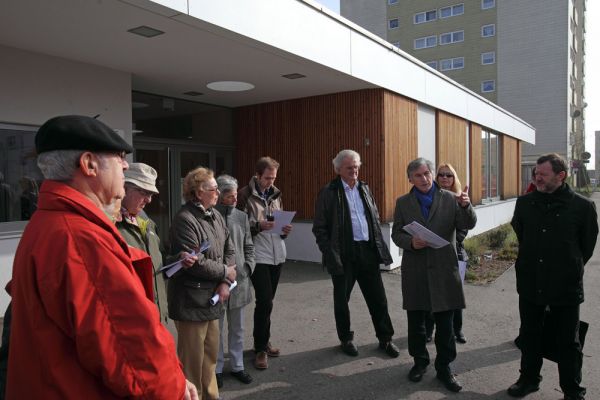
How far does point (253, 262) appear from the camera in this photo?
13.0ft

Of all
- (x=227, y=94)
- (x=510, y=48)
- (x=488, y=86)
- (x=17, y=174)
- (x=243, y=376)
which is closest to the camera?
(x=243, y=376)

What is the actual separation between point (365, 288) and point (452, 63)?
1729 inches

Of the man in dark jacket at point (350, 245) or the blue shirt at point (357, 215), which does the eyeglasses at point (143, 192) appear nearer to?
the man in dark jacket at point (350, 245)

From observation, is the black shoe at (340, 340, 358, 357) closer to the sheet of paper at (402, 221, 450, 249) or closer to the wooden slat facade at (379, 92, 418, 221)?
the sheet of paper at (402, 221, 450, 249)

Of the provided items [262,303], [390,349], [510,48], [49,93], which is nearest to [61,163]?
[262,303]

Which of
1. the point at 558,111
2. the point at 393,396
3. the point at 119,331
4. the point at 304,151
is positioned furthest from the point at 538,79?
the point at 119,331

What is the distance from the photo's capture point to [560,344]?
3.50m

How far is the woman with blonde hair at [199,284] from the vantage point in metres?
3.21

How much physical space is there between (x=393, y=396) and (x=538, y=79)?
40208 mm

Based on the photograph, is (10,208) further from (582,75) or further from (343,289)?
(582,75)

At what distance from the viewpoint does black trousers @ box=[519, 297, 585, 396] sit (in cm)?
346

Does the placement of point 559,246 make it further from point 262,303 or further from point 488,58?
point 488,58

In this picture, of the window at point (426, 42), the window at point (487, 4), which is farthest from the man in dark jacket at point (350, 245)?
the window at point (426, 42)

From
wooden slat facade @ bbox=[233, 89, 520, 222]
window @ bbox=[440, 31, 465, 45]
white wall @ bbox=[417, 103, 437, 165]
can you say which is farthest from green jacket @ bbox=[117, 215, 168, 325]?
window @ bbox=[440, 31, 465, 45]
